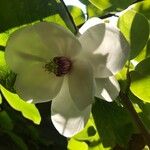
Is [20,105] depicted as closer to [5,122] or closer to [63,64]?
[63,64]

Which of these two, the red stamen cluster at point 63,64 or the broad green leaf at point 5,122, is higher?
the red stamen cluster at point 63,64

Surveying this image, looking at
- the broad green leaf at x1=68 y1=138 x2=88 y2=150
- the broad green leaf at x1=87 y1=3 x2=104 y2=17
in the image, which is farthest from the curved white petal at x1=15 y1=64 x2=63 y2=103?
the broad green leaf at x1=68 y1=138 x2=88 y2=150

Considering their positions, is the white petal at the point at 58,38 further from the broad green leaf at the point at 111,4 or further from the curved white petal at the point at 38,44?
the broad green leaf at the point at 111,4

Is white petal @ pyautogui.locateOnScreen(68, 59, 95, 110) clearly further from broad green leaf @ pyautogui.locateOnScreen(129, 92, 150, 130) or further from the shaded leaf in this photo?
the shaded leaf

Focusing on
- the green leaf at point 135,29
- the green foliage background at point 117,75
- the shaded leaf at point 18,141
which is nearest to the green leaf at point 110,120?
the green foliage background at point 117,75

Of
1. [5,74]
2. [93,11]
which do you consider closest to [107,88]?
[5,74]

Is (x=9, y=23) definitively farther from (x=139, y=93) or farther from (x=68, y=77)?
(x=139, y=93)

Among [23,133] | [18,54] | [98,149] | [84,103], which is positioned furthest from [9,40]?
[23,133]
